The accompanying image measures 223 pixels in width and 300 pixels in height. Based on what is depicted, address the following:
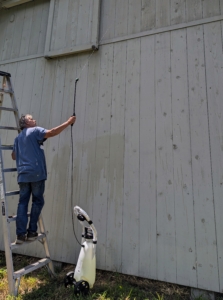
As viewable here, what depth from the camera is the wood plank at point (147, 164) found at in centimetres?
192

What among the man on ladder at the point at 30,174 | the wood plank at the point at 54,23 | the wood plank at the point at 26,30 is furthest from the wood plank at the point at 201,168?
the wood plank at the point at 26,30

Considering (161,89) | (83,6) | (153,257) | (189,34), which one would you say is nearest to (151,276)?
(153,257)

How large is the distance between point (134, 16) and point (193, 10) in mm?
656

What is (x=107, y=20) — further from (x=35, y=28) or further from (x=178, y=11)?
(x=35, y=28)

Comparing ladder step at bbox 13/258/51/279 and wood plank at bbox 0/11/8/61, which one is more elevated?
wood plank at bbox 0/11/8/61

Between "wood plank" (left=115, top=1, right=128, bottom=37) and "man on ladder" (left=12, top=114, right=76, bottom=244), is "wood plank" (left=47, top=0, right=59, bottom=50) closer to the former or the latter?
"wood plank" (left=115, top=1, right=128, bottom=37)

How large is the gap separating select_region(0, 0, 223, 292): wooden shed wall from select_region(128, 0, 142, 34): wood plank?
4cm

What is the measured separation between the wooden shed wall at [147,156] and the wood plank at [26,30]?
95cm

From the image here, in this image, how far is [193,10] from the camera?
2250mm

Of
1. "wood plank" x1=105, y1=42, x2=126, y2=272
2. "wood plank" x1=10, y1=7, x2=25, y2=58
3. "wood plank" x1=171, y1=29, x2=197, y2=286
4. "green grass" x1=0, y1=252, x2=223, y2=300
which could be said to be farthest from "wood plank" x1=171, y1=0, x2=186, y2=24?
"green grass" x1=0, y1=252, x2=223, y2=300

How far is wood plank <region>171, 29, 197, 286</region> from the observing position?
1809mm

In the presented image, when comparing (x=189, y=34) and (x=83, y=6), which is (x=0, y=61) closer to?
(x=83, y=6)

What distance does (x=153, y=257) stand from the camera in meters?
1.90

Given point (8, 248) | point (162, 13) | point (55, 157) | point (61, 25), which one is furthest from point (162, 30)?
point (8, 248)
